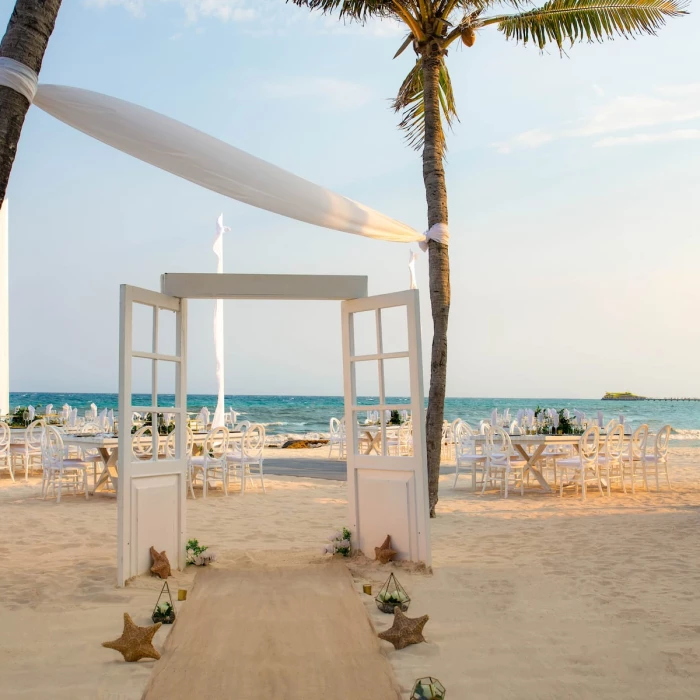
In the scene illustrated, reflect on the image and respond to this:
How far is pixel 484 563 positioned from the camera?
525 cm

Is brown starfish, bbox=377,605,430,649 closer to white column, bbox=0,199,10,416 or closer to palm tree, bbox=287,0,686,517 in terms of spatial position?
palm tree, bbox=287,0,686,517

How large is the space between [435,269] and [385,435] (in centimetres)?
229

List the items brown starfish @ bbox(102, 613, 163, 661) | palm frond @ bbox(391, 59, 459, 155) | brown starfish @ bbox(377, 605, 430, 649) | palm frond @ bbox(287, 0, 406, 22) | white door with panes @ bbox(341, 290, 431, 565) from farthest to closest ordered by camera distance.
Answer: palm frond @ bbox(391, 59, 459, 155)
palm frond @ bbox(287, 0, 406, 22)
white door with panes @ bbox(341, 290, 431, 565)
brown starfish @ bbox(377, 605, 430, 649)
brown starfish @ bbox(102, 613, 163, 661)

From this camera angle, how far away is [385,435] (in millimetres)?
5219

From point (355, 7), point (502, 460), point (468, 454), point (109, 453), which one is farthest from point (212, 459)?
point (355, 7)

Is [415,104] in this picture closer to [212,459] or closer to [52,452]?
[212,459]

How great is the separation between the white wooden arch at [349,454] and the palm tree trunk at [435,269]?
1.72 meters

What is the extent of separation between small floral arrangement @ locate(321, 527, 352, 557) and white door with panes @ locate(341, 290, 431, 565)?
61mm

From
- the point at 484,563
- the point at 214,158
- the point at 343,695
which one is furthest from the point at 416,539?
the point at 214,158

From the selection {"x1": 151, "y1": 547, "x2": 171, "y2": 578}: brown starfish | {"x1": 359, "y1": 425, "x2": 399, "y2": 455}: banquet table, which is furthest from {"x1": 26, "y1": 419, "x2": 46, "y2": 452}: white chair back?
{"x1": 151, "y1": 547, "x2": 171, "y2": 578}: brown starfish

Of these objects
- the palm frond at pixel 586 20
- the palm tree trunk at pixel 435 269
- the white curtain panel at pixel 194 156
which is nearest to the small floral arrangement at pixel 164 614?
the white curtain panel at pixel 194 156

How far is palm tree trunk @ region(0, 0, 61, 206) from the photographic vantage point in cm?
329

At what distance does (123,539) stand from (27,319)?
3468 centimetres

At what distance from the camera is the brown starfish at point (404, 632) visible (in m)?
3.38
